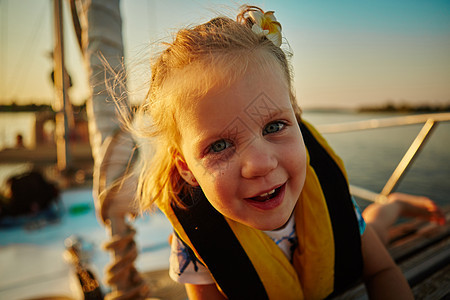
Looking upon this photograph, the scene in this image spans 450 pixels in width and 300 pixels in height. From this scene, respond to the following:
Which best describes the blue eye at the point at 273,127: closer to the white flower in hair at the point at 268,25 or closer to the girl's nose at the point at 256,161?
the girl's nose at the point at 256,161

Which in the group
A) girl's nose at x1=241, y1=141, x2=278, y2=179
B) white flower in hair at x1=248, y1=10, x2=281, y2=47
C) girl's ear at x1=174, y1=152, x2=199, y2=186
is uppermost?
white flower in hair at x1=248, y1=10, x2=281, y2=47

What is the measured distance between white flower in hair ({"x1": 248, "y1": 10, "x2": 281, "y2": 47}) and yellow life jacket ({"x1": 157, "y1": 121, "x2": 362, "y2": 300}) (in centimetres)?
46

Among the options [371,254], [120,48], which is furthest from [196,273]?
[120,48]

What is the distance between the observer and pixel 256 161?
631 mm

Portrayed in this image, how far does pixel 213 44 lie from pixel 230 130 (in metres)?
0.26

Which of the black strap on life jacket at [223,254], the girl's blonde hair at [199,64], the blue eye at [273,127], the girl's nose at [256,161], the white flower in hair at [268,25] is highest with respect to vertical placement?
the white flower in hair at [268,25]

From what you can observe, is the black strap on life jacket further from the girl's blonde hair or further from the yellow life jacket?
the girl's blonde hair

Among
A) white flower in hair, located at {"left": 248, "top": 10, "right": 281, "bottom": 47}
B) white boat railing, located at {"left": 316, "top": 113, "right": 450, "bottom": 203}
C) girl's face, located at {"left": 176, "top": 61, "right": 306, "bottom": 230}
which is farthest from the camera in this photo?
white boat railing, located at {"left": 316, "top": 113, "right": 450, "bottom": 203}

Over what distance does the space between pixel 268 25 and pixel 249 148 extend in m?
0.39

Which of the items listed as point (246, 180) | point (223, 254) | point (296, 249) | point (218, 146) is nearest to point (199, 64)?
point (218, 146)

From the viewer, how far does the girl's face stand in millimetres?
629

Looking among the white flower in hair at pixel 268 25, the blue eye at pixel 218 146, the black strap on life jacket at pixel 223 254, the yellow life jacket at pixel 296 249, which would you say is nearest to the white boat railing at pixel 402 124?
the yellow life jacket at pixel 296 249

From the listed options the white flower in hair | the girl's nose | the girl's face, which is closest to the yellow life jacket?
the girl's face

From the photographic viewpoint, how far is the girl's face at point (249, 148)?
0.63 m
